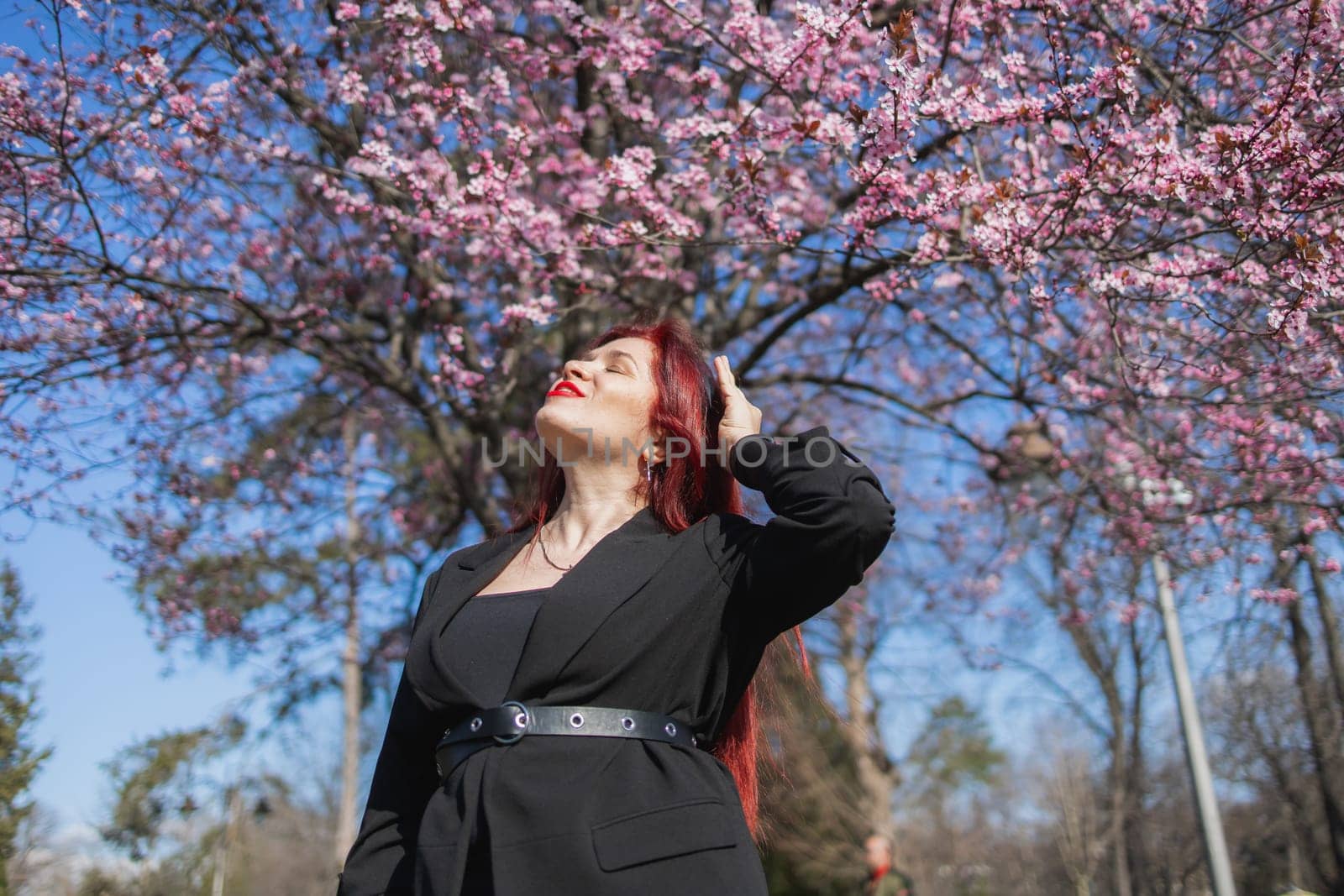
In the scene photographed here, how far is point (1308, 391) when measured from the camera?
3.86 metres

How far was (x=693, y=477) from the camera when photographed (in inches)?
82.6

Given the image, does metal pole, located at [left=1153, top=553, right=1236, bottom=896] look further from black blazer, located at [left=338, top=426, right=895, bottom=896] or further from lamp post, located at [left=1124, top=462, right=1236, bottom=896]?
black blazer, located at [left=338, top=426, right=895, bottom=896]

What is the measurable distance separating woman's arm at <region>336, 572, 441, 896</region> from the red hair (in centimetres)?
51

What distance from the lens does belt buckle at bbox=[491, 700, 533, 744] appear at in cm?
160

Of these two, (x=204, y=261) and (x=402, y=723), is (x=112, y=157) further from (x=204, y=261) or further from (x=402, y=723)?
(x=402, y=723)

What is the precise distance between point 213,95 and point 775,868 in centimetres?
1330

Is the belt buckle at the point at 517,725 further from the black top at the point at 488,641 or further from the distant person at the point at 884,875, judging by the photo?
the distant person at the point at 884,875

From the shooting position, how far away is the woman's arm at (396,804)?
170 centimetres

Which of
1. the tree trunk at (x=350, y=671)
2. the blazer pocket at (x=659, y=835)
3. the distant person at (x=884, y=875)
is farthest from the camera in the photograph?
the tree trunk at (x=350, y=671)

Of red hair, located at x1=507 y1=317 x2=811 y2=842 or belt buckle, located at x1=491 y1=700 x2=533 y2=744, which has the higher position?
red hair, located at x1=507 y1=317 x2=811 y2=842

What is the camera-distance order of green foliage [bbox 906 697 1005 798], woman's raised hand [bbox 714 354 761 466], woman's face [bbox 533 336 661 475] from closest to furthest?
woman's raised hand [bbox 714 354 761 466] < woman's face [bbox 533 336 661 475] < green foliage [bbox 906 697 1005 798]

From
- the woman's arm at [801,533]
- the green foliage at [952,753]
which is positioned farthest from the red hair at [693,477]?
the green foliage at [952,753]

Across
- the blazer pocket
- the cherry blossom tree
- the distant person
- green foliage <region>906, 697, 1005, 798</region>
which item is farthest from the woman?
green foliage <region>906, 697, 1005, 798</region>

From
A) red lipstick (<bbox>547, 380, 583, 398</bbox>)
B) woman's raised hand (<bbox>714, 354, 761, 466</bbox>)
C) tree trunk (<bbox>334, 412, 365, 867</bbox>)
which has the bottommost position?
woman's raised hand (<bbox>714, 354, 761, 466</bbox>)
